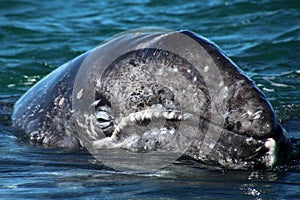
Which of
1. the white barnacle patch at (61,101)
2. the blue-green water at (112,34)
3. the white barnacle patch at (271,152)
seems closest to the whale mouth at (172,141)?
the white barnacle patch at (271,152)

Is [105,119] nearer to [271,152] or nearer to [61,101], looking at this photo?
[61,101]

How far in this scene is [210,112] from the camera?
5.47 m

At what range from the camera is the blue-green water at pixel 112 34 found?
195 inches

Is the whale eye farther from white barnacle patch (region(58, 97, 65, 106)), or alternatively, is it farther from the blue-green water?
white barnacle patch (region(58, 97, 65, 106))

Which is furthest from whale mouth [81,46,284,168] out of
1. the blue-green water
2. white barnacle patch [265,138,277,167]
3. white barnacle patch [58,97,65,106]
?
white barnacle patch [58,97,65,106]

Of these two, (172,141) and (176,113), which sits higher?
(176,113)

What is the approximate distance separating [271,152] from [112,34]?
8.16 metres

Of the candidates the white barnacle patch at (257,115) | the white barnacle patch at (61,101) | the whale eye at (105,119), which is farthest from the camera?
the white barnacle patch at (61,101)

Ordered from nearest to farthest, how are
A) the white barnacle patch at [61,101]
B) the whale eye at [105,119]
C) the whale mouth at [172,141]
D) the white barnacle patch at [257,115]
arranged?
the white barnacle patch at [257,115]
the whale mouth at [172,141]
the whale eye at [105,119]
the white barnacle patch at [61,101]

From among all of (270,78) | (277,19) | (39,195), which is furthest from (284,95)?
(277,19)

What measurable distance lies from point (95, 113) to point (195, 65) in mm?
933

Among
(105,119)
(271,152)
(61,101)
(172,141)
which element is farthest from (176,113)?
(61,101)

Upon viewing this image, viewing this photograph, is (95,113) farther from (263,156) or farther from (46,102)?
(263,156)

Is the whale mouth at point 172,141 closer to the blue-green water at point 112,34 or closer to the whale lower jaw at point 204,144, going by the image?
the whale lower jaw at point 204,144
